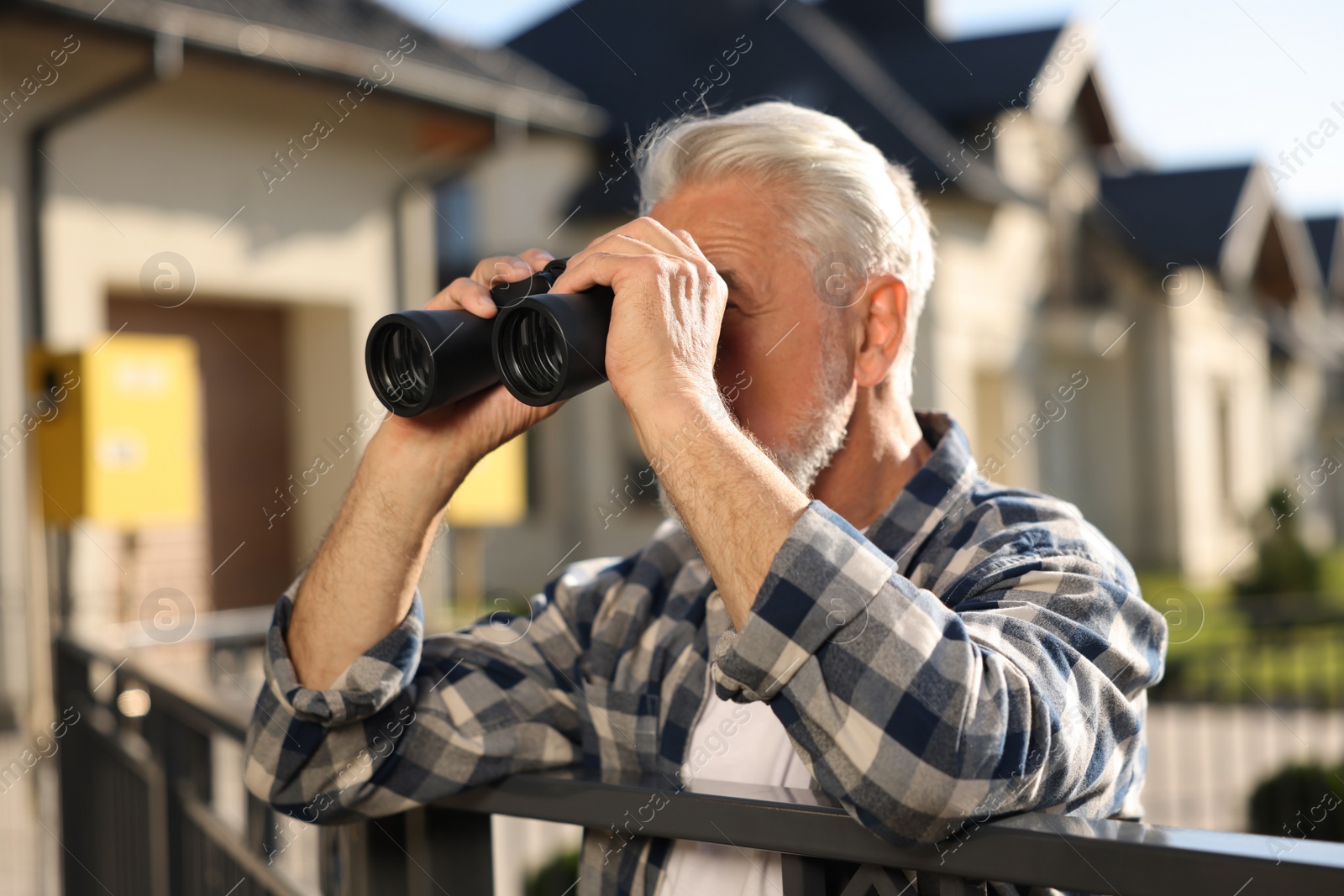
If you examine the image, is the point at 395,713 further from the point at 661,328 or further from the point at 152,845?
the point at 152,845

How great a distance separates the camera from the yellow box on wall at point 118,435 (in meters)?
4.39

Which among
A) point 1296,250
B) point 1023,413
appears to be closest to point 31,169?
point 1023,413

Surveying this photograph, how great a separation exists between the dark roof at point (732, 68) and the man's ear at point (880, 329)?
10015 millimetres

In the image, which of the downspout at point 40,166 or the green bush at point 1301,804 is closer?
the green bush at point 1301,804

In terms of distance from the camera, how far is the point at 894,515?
1.54m

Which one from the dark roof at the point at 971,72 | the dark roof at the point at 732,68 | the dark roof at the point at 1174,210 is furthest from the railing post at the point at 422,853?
the dark roof at the point at 1174,210

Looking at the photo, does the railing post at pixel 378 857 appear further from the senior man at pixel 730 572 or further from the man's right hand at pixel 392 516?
the man's right hand at pixel 392 516

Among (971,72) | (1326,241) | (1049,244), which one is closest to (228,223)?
(971,72)

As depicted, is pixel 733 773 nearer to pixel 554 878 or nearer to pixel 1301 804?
pixel 554 878

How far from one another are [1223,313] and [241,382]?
52.8 ft

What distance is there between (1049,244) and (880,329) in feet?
49.0

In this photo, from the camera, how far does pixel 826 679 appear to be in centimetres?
107

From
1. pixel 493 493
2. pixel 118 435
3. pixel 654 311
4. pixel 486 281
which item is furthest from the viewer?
pixel 493 493

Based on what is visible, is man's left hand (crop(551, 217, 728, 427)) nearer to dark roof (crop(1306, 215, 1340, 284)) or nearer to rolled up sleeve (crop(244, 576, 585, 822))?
rolled up sleeve (crop(244, 576, 585, 822))
